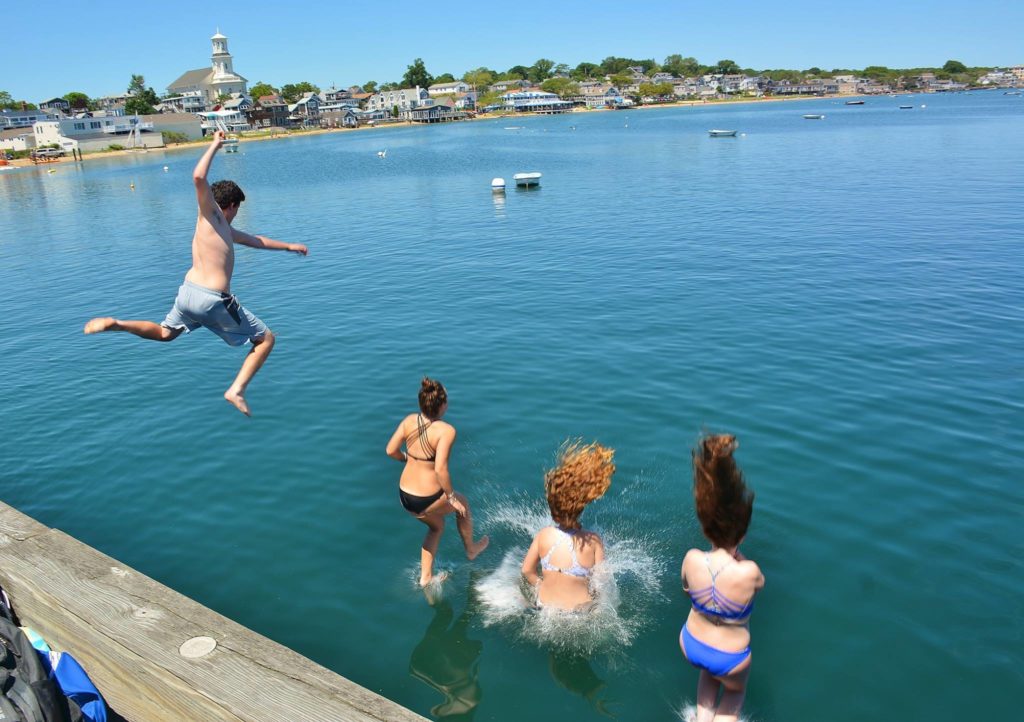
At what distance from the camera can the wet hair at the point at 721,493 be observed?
16.4 feet

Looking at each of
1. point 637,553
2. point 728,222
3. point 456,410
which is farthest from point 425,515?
point 728,222

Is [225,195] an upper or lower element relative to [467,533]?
upper

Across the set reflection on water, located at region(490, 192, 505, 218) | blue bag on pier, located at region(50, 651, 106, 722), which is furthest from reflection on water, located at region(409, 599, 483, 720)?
reflection on water, located at region(490, 192, 505, 218)

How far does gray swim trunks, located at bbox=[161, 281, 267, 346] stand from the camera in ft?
24.5

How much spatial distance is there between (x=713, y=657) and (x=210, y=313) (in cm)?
577

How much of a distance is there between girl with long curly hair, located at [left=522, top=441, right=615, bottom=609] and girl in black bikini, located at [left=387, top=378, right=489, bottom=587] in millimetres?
1173

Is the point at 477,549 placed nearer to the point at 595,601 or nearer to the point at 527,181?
the point at 595,601

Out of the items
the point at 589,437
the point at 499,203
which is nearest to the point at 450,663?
the point at 589,437

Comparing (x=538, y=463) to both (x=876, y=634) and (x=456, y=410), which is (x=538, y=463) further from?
(x=876, y=634)

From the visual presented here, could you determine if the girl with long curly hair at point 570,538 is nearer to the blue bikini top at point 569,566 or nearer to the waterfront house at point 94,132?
the blue bikini top at point 569,566

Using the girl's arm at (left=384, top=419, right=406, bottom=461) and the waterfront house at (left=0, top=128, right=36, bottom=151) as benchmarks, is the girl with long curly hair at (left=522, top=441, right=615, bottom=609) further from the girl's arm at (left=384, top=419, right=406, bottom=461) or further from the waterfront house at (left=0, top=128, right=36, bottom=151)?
the waterfront house at (left=0, top=128, right=36, bottom=151)

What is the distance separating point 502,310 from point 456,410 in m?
6.96

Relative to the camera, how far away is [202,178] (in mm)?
6762

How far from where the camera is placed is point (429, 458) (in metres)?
7.40
